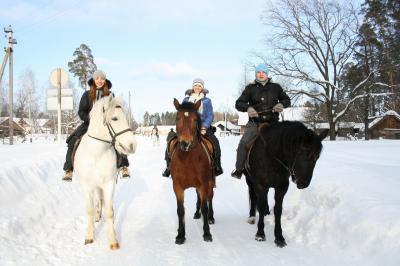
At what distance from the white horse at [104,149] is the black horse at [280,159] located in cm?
222

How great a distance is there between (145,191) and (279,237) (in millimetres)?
6034

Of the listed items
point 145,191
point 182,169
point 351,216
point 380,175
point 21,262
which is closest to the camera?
point 21,262

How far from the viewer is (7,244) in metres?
5.32

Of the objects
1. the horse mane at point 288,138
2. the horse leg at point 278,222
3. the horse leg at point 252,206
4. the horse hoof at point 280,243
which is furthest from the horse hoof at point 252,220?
the horse mane at point 288,138

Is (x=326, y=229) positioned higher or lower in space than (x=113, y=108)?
lower

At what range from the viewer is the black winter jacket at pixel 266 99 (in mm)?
6988

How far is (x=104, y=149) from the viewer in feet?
19.3

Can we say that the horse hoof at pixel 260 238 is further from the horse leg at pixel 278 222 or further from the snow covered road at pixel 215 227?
the horse leg at pixel 278 222

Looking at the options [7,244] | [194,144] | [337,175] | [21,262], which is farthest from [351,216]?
[7,244]

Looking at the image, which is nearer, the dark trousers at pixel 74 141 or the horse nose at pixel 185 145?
the horse nose at pixel 185 145

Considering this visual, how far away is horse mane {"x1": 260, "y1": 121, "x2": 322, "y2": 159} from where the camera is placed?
535cm

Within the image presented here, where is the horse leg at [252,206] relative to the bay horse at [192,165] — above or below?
below

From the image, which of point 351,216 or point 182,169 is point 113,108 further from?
point 351,216

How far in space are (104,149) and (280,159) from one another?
2.82 metres
